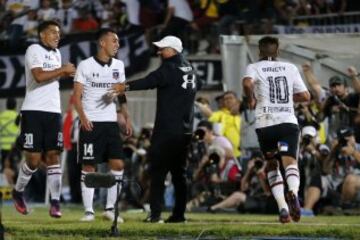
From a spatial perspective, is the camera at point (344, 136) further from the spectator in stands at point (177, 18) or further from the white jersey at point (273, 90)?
the spectator in stands at point (177, 18)

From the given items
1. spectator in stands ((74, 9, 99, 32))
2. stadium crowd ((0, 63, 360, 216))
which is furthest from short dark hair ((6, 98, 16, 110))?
stadium crowd ((0, 63, 360, 216))

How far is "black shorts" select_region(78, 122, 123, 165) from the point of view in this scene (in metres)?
15.0

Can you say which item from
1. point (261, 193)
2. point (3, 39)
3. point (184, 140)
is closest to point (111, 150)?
point (184, 140)

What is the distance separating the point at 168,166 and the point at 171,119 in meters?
0.62

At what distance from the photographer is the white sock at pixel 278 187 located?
1456cm

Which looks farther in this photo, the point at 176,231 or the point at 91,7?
the point at 91,7

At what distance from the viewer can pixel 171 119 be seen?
581 inches

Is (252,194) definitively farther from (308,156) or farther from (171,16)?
(171,16)

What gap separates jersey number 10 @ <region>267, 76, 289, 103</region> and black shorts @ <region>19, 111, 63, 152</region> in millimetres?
2829

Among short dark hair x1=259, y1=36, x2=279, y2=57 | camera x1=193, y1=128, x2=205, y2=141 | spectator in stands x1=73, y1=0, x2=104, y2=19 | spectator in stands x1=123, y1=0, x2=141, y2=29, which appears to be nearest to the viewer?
short dark hair x1=259, y1=36, x2=279, y2=57

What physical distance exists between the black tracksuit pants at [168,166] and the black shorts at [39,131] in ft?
4.39

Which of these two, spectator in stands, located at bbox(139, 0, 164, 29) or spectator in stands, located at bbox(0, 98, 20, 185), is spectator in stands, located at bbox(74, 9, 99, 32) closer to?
spectator in stands, located at bbox(139, 0, 164, 29)

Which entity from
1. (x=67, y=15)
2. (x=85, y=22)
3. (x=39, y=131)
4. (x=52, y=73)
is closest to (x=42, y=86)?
(x=52, y=73)

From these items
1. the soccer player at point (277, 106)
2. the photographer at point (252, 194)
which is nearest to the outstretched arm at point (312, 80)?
the photographer at point (252, 194)
